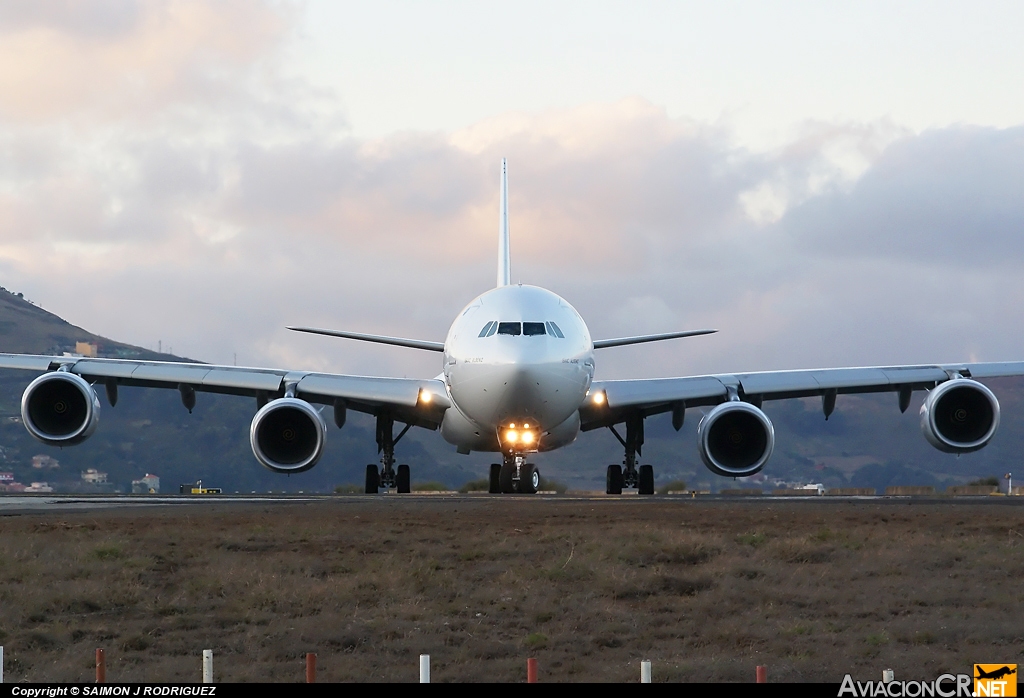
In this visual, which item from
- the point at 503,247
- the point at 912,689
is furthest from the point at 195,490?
the point at 912,689

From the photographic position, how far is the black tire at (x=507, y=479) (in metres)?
32.1

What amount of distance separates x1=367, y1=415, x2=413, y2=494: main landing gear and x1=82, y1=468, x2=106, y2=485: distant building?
57.4m

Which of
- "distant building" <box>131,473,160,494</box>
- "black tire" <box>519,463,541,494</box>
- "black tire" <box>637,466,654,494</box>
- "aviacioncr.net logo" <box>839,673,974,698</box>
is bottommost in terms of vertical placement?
"aviacioncr.net logo" <box>839,673,974,698</box>

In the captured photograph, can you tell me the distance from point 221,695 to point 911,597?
26.9 feet

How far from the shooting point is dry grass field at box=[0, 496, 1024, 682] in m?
12.4

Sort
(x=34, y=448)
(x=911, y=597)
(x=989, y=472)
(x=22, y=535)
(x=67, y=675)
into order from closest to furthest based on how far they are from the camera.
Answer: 1. (x=67, y=675)
2. (x=911, y=597)
3. (x=22, y=535)
4. (x=989, y=472)
5. (x=34, y=448)

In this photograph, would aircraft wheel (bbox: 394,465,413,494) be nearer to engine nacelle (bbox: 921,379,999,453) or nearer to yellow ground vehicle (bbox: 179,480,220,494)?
yellow ground vehicle (bbox: 179,480,220,494)

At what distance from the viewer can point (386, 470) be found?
35.2m

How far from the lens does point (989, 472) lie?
71000 mm

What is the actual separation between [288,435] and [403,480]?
554 cm

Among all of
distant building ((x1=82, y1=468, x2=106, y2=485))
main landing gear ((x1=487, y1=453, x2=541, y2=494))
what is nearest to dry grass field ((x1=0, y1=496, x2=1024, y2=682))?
main landing gear ((x1=487, y1=453, x2=541, y2=494))

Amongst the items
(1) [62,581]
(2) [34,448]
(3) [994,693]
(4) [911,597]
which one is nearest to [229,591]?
(1) [62,581]

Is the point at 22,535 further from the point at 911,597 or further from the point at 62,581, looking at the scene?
the point at 911,597

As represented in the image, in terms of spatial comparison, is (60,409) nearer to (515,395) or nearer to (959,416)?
(515,395)
